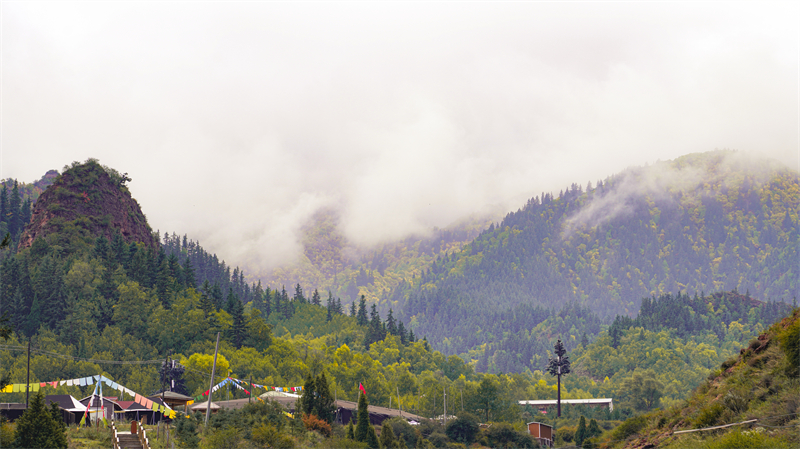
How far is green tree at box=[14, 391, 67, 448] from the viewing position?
47.9 metres

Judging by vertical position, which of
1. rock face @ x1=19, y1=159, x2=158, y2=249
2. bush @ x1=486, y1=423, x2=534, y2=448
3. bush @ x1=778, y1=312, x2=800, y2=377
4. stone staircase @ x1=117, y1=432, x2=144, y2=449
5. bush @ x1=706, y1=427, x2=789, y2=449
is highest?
rock face @ x1=19, y1=159, x2=158, y2=249

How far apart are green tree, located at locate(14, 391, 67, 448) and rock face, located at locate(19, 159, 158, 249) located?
124961 millimetres

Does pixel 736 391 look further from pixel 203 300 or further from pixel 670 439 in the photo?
pixel 203 300

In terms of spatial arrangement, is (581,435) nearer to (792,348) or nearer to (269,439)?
(269,439)

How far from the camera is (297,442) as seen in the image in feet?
243

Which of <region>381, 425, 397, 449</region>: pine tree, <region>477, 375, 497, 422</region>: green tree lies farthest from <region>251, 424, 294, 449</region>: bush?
<region>477, 375, 497, 422</region>: green tree

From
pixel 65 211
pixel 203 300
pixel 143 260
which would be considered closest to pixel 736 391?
pixel 203 300

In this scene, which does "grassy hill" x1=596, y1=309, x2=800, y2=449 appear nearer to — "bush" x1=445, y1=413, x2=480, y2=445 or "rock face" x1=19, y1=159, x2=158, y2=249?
"bush" x1=445, y1=413, x2=480, y2=445

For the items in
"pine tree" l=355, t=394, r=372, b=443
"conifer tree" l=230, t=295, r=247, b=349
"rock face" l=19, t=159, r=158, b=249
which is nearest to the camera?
"pine tree" l=355, t=394, r=372, b=443

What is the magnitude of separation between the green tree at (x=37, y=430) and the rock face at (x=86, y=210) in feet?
410

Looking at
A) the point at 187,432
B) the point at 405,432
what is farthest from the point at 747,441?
the point at 405,432

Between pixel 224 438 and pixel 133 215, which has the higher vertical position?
pixel 133 215

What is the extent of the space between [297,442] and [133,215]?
13199 cm

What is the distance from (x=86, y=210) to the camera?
577ft
